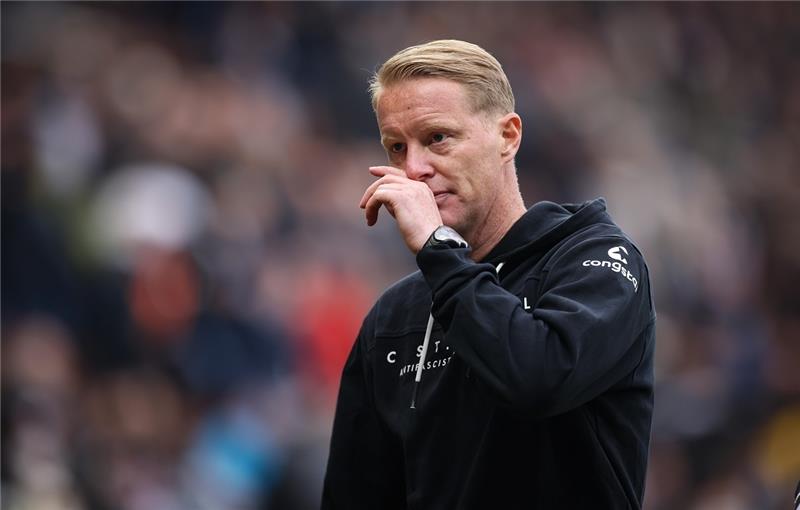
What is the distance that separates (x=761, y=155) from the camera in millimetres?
11859

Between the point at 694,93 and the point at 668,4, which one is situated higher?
the point at 668,4

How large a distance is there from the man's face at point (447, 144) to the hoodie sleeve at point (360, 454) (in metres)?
0.52

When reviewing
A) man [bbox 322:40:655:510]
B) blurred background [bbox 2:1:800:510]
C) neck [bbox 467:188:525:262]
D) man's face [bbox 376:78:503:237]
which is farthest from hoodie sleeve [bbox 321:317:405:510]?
blurred background [bbox 2:1:800:510]

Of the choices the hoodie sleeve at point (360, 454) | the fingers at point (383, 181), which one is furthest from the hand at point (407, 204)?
the hoodie sleeve at point (360, 454)

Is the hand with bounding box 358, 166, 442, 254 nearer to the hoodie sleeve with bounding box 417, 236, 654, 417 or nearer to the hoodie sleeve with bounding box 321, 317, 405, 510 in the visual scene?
the hoodie sleeve with bounding box 417, 236, 654, 417

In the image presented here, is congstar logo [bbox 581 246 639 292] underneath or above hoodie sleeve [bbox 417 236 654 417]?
above

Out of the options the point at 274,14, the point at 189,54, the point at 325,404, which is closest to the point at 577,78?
the point at 274,14

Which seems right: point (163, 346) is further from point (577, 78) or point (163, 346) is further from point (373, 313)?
point (577, 78)

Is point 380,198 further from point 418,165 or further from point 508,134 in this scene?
point 508,134

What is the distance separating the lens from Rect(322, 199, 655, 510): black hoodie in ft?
8.79

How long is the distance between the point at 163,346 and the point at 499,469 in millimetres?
4620

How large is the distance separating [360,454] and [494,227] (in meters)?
0.67

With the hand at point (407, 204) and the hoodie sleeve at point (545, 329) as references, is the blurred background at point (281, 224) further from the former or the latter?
the hoodie sleeve at point (545, 329)

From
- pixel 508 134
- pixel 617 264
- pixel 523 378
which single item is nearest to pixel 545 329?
pixel 523 378
